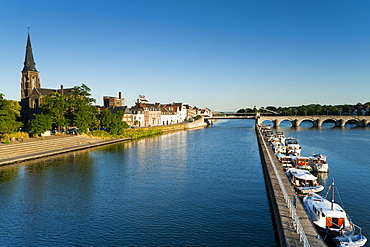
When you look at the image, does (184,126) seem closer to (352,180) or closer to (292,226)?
(352,180)

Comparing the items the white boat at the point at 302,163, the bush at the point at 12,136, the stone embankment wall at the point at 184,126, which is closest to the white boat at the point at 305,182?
the white boat at the point at 302,163

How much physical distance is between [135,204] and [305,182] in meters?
17.9

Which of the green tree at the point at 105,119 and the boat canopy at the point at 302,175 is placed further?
the green tree at the point at 105,119

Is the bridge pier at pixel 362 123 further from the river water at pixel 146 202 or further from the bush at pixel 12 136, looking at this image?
the bush at pixel 12 136

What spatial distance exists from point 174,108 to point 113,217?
134m

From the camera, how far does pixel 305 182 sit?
29.0m

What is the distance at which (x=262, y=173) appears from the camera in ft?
117

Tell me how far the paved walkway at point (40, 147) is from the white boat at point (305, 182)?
39567 mm

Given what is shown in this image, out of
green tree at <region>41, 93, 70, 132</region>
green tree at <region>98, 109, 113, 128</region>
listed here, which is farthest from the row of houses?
green tree at <region>41, 93, 70, 132</region>

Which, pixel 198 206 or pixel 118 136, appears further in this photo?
pixel 118 136

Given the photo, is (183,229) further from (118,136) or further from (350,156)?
(118,136)

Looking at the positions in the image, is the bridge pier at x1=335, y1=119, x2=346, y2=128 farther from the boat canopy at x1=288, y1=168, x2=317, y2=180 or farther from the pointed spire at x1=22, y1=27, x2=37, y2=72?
the pointed spire at x1=22, y1=27, x2=37, y2=72

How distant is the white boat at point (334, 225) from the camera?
646 inches

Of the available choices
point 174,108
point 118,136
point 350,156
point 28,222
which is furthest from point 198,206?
point 174,108
